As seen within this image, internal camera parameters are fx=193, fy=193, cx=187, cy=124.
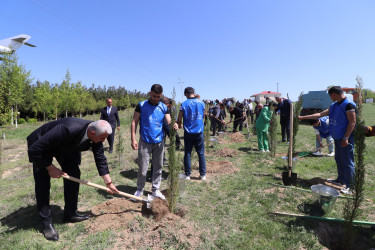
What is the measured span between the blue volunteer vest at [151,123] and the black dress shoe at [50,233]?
1861 mm

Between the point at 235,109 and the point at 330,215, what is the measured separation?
29.8ft

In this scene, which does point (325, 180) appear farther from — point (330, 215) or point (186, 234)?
point (186, 234)

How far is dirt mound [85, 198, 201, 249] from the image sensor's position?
A: 8.66ft

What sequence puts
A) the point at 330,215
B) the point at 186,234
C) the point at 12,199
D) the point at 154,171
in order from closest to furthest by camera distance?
1. the point at 186,234
2. the point at 330,215
3. the point at 154,171
4. the point at 12,199

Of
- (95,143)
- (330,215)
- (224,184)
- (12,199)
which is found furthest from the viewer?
(224,184)

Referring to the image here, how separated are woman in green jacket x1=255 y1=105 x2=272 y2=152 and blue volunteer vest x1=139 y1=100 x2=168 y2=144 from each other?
4946 millimetres

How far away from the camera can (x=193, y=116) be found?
14.9 feet

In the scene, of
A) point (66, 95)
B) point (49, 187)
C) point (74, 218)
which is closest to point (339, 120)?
point (74, 218)

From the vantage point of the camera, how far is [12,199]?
13.2ft

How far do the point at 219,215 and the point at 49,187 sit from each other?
276 cm

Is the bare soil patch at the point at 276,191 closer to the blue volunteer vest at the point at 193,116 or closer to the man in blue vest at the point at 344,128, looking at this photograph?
the man in blue vest at the point at 344,128

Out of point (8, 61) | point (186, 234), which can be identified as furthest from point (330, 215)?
point (8, 61)

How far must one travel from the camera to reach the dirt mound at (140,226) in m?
2.64

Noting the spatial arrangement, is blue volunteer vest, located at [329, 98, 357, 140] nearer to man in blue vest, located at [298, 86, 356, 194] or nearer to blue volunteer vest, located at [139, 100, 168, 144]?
man in blue vest, located at [298, 86, 356, 194]
